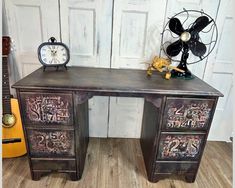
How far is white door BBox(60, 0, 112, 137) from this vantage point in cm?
152

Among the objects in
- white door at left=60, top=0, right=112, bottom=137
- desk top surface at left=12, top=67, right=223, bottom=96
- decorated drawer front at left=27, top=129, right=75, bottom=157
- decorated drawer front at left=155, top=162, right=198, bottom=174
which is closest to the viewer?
desk top surface at left=12, top=67, right=223, bottom=96

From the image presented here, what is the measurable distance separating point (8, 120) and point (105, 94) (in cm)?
96

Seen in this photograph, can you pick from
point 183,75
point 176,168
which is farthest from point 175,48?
point 176,168

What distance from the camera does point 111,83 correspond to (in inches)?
50.1

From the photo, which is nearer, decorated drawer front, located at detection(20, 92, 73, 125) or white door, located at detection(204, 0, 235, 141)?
decorated drawer front, located at detection(20, 92, 73, 125)

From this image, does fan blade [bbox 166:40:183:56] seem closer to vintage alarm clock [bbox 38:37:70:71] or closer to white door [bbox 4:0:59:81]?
vintage alarm clock [bbox 38:37:70:71]

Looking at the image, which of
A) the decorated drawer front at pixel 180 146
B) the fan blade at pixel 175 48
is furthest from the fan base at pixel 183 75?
the decorated drawer front at pixel 180 146

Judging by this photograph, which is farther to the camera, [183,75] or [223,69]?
[223,69]

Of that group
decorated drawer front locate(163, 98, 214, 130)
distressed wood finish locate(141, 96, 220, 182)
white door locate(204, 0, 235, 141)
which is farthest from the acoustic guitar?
white door locate(204, 0, 235, 141)

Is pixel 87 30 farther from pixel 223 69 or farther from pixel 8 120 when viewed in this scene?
pixel 223 69

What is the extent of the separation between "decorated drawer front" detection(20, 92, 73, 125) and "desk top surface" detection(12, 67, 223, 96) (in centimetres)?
7

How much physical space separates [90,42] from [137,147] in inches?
47.0

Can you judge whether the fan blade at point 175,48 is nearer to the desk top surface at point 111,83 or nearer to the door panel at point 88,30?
the desk top surface at point 111,83

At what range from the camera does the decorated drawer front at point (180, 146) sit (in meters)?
1.32
